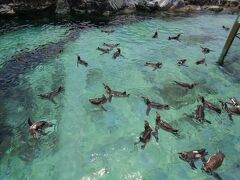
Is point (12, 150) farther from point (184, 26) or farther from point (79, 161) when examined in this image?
point (184, 26)

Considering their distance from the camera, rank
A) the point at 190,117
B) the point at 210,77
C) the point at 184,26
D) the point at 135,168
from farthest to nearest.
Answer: the point at 184,26 → the point at 210,77 → the point at 190,117 → the point at 135,168

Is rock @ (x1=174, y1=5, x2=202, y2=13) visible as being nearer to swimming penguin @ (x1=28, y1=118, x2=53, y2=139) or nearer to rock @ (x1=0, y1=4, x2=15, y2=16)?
rock @ (x1=0, y1=4, x2=15, y2=16)

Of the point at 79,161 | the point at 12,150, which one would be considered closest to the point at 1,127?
the point at 12,150

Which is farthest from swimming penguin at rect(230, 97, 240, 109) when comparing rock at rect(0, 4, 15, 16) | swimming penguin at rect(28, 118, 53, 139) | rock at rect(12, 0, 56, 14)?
rock at rect(0, 4, 15, 16)

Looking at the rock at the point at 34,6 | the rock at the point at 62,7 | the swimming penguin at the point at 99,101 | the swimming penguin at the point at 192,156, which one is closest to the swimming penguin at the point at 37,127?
the swimming penguin at the point at 99,101

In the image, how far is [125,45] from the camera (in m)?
27.1

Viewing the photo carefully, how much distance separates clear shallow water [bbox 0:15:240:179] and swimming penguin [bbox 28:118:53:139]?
43cm

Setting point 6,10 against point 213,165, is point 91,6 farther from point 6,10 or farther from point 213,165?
point 213,165

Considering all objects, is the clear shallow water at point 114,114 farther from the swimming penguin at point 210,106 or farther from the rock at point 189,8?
the rock at point 189,8

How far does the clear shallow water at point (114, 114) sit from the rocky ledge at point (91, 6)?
5545mm

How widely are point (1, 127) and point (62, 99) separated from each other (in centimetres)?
430

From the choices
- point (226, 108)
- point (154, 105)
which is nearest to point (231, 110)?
point (226, 108)

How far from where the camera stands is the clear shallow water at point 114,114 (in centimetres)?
1415

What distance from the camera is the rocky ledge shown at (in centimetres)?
3238
